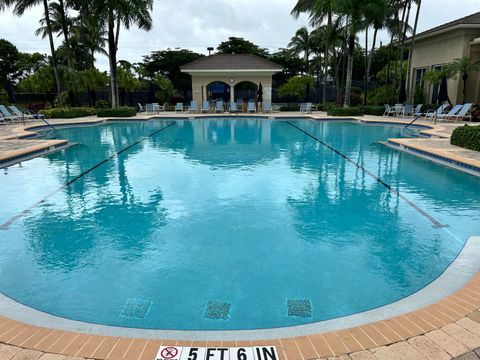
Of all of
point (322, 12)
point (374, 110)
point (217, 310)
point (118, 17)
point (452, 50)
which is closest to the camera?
point (217, 310)

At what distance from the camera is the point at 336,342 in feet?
8.59

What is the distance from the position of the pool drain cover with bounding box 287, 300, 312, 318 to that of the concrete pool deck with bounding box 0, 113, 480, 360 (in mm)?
463

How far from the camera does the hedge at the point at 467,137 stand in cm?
1022

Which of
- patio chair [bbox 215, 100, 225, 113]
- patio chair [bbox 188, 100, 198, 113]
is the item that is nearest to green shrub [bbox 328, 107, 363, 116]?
patio chair [bbox 215, 100, 225, 113]

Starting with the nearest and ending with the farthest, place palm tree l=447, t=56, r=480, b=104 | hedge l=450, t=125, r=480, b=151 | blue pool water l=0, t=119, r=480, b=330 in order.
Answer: blue pool water l=0, t=119, r=480, b=330, hedge l=450, t=125, r=480, b=151, palm tree l=447, t=56, r=480, b=104

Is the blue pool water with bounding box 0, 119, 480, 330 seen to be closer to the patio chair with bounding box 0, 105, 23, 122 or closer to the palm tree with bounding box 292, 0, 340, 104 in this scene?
the patio chair with bounding box 0, 105, 23, 122

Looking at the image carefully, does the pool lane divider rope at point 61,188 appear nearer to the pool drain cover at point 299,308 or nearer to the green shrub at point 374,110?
the pool drain cover at point 299,308

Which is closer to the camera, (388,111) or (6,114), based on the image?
(6,114)

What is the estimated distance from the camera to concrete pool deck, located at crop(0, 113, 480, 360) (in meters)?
2.49

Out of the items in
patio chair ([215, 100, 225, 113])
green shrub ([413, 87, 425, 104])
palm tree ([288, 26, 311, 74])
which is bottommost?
patio chair ([215, 100, 225, 113])

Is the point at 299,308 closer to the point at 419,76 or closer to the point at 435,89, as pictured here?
the point at 435,89

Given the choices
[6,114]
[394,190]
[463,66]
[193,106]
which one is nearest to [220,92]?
[193,106]

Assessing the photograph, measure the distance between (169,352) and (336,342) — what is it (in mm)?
1208

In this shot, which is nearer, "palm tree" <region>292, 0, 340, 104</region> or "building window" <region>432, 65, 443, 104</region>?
"palm tree" <region>292, 0, 340, 104</region>
